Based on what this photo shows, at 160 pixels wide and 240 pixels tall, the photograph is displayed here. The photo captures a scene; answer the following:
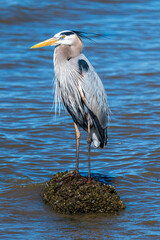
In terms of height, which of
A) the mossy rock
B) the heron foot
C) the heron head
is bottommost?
the mossy rock

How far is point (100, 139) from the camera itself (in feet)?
20.2

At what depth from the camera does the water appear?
5363 millimetres

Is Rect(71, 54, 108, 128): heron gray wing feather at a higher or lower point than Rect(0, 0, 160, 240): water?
higher

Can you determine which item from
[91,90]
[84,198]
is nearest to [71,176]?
[84,198]

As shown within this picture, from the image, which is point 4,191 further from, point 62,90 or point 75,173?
point 62,90

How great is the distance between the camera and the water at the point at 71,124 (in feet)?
17.6

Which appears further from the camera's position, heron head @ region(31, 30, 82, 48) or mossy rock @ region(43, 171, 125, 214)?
heron head @ region(31, 30, 82, 48)

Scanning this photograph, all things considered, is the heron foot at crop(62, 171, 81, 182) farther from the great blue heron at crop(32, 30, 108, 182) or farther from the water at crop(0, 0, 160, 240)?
the water at crop(0, 0, 160, 240)

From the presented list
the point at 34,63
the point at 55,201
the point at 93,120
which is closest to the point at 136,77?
the point at 34,63

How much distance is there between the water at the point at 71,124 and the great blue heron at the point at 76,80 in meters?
0.76

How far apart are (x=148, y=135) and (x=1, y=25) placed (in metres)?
7.86

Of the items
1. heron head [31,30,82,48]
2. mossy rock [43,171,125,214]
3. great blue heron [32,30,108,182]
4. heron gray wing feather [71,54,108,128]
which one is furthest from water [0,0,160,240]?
heron head [31,30,82,48]

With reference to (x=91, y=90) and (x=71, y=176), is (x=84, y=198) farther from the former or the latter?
(x=91, y=90)

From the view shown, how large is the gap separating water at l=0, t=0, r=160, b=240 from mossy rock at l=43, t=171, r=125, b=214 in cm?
10
